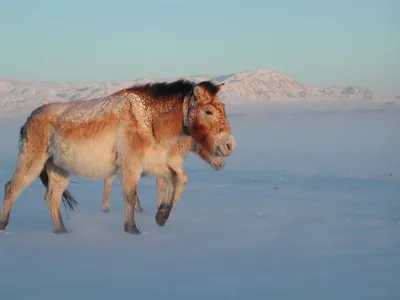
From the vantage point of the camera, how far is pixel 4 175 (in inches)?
569

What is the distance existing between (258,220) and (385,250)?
218cm

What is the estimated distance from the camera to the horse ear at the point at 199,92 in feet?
22.7

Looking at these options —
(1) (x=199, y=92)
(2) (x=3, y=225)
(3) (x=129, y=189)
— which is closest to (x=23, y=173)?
(2) (x=3, y=225)

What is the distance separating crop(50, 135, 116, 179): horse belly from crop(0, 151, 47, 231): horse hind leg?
0.84ft

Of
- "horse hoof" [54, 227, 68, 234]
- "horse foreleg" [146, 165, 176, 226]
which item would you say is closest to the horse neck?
"horse foreleg" [146, 165, 176, 226]

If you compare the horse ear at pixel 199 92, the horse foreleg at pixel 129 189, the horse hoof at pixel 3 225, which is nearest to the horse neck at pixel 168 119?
the horse ear at pixel 199 92

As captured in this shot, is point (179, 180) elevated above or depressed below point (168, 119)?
below

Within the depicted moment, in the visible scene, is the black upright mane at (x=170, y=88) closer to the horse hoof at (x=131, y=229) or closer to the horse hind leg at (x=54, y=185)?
the horse hind leg at (x=54, y=185)

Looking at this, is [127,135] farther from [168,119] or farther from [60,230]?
[60,230]

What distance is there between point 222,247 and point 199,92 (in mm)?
2014

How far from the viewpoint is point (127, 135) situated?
6871 millimetres

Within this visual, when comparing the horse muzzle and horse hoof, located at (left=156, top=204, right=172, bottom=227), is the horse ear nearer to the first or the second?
the horse muzzle

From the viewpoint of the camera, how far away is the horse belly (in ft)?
22.9

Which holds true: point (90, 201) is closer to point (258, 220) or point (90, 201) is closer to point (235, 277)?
point (258, 220)
